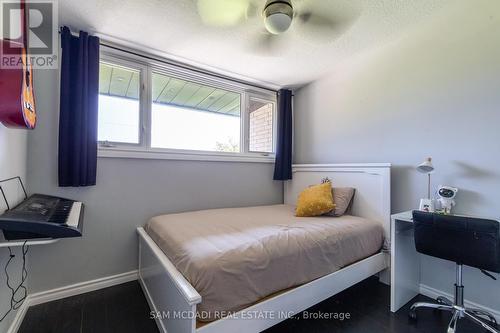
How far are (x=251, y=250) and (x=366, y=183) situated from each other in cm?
168

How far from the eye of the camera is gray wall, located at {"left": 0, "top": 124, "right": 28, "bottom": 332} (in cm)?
132

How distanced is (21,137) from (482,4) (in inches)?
148

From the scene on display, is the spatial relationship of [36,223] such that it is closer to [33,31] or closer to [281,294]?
[281,294]

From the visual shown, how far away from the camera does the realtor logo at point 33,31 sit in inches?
41.0

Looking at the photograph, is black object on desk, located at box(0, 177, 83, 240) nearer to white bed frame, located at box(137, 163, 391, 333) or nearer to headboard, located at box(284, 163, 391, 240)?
white bed frame, located at box(137, 163, 391, 333)

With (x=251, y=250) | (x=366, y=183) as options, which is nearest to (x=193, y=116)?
(x=251, y=250)

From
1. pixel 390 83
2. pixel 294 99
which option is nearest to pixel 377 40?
pixel 390 83

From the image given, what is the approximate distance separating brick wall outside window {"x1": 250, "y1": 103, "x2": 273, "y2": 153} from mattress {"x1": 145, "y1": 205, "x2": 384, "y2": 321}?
1372 mm

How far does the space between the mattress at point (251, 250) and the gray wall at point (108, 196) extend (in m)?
0.36

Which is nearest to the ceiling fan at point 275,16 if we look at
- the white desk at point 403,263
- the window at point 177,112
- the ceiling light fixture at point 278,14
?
the ceiling light fixture at point 278,14

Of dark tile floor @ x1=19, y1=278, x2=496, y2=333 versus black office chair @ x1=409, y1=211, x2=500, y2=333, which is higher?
black office chair @ x1=409, y1=211, x2=500, y2=333

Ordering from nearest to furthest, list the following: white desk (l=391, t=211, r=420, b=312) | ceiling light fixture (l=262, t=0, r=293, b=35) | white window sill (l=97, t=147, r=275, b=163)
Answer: ceiling light fixture (l=262, t=0, r=293, b=35) < white desk (l=391, t=211, r=420, b=312) < white window sill (l=97, t=147, r=275, b=163)

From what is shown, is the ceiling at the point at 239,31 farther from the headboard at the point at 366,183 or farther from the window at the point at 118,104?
the headboard at the point at 366,183

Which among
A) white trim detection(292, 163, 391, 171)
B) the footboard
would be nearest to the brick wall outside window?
white trim detection(292, 163, 391, 171)
